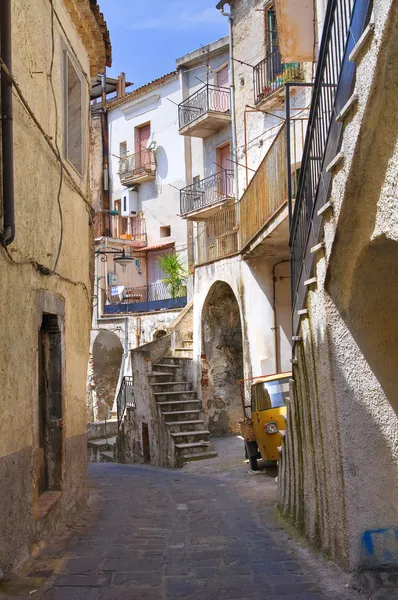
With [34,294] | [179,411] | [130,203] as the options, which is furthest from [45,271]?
[130,203]

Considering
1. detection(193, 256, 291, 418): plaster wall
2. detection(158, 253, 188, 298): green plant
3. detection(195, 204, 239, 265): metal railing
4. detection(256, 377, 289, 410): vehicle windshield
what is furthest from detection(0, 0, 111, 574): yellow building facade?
detection(158, 253, 188, 298): green plant

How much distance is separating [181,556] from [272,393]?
6.12m

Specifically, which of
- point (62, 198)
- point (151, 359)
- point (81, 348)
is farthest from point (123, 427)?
point (62, 198)

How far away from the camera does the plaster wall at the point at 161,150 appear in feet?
105

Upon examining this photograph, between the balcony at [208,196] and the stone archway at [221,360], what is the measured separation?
208 inches

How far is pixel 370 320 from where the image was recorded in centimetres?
485

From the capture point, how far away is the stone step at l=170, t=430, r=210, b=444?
54.1 feet

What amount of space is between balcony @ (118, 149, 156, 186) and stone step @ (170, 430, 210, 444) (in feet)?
63.6

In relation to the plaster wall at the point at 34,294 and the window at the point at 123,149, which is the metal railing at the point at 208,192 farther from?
the plaster wall at the point at 34,294

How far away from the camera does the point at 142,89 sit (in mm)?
33344

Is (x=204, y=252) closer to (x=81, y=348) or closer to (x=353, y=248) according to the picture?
(x=81, y=348)

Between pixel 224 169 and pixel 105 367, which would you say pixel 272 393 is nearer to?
pixel 224 169

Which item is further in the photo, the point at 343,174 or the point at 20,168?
the point at 20,168

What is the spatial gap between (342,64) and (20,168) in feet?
9.60
